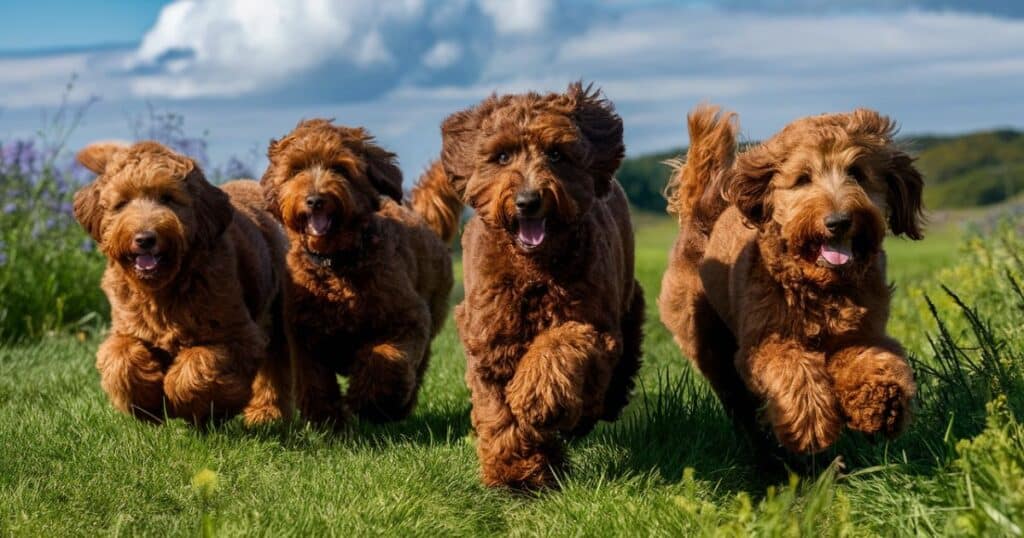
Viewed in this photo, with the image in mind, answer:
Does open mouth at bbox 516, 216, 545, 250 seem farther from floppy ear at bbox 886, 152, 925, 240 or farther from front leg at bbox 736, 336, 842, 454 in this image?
floppy ear at bbox 886, 152, 925, 240

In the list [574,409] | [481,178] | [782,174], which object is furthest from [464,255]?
[782,174]

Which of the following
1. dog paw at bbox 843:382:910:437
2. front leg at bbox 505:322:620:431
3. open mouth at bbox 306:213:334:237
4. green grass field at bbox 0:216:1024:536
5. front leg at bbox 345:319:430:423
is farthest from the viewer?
front leg at bbox 345:319:430:423

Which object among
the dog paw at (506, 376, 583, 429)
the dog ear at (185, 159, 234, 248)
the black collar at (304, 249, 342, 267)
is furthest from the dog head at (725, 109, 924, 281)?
the dog ear at (185, 159, 234, 248)

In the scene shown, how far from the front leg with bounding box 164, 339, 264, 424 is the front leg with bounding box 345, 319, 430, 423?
613mm

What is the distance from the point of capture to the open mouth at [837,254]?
5.20 metres

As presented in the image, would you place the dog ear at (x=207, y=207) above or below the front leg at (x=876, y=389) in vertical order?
above

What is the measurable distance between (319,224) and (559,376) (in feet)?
6.90

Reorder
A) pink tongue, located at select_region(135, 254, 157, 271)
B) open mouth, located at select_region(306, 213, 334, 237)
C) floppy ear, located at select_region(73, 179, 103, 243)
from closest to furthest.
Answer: pink tongue, located at select_region(135, 254, 157, 271), floppy ear, located at select_region(73, 179, 103, 243), open mouth, located at select_region(306, 213, 334, 237)

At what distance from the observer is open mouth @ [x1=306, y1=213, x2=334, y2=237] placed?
6.79 meters

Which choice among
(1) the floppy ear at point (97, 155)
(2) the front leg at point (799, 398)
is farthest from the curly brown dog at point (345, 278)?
(2) the front leg at point (799, 398)

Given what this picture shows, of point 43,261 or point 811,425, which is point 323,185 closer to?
point 811,425

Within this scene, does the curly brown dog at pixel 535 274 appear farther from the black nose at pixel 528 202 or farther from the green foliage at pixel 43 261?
the green foliage at pixel 43 261

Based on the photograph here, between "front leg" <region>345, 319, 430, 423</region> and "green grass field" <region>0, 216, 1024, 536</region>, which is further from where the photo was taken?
"front leg" <region>345, 319, 430, 423</region>

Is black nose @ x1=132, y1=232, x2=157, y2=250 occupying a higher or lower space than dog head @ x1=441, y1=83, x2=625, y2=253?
lower
